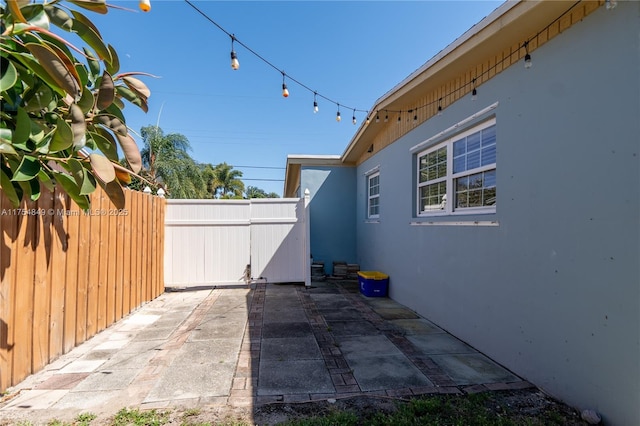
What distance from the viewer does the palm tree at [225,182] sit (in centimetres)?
2548

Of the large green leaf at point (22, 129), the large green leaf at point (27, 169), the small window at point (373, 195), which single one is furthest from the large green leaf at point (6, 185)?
the small window at point (373, 195)

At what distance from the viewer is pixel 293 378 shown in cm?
309

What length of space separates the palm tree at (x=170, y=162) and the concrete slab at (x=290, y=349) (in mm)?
12589

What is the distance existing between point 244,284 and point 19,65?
6.58 m

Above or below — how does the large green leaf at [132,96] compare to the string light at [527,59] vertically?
below

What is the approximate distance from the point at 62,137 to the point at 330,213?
8.22m

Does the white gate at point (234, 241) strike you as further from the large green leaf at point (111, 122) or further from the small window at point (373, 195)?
the large green leaf at point (111, 122)

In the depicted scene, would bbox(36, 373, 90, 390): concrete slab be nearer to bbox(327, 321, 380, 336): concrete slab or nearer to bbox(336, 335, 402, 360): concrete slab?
bbox(336, 335, 402, 360): concrete slab

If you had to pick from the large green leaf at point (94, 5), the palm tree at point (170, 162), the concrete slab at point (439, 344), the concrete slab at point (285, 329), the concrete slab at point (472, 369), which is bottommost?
the concrete slab at point (285, 329)

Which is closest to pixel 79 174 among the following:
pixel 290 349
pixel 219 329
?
pixel 290 349

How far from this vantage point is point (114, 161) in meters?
2.14

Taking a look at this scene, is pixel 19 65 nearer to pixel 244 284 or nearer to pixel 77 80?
pixel 77 80

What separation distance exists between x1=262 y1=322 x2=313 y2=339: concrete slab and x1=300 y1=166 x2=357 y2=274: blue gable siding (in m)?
4.66

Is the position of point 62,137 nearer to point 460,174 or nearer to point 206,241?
point 460,174
